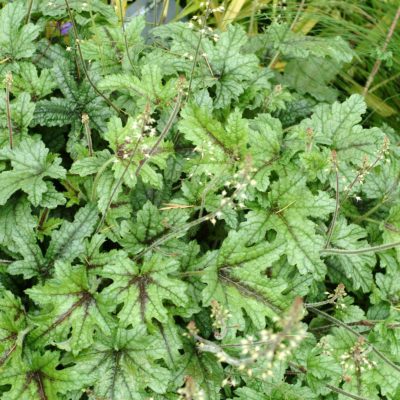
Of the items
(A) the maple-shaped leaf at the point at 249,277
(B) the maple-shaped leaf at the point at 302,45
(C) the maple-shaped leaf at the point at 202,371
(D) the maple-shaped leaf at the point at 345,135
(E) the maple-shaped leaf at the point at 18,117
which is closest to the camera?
(A) the maple-shaped leaf at the point at 249,277

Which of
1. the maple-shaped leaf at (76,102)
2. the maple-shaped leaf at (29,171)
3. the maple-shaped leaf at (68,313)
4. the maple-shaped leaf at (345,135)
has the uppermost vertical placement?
the maple-shaped leaf at (345,135)

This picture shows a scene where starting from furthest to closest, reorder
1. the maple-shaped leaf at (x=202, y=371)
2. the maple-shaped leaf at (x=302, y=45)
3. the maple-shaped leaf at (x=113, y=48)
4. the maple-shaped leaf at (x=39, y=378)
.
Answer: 1. the maple-shaped leaf at (x=302, y=45)
2. the maple-shaped leaf at (x=113, y=48)
3. the maple-shaped leaf at (x=202, y=371)
4. the maple-shaped leaf at (x=39, y=378)

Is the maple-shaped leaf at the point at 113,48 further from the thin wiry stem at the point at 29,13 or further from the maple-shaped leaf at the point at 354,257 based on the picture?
the maple-shaped leaf at the point at 354,257

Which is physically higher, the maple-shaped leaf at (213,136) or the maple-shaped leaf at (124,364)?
the maple-shaped leaf at (213,136)

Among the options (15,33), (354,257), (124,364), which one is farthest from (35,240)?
(354,257)

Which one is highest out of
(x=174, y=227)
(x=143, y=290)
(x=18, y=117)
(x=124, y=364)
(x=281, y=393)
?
(x=18, y=117)

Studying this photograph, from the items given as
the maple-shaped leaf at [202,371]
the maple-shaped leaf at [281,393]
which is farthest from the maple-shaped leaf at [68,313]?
Answer: the maple-shaped leaf at [281,393]

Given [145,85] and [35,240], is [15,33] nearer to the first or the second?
[145,85]
